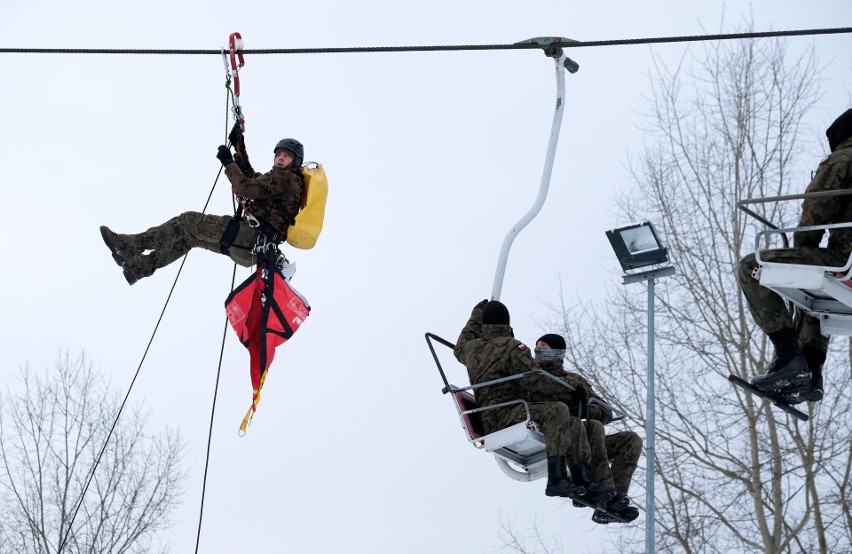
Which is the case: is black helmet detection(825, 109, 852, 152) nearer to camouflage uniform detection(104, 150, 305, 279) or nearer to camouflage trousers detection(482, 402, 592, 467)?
camouflage trousers detection(482, 402, 592, 467)

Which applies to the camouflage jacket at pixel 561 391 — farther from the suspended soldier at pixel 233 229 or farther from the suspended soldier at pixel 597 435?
the suspended soldier at pixel 233 229

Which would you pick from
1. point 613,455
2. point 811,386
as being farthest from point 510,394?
point 811,386

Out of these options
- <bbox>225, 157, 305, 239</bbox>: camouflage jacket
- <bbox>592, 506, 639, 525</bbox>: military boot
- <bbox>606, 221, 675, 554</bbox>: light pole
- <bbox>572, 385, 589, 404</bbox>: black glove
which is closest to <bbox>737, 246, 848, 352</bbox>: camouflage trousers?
<bbox>572, 385, 589, 404</bbox>: black glove

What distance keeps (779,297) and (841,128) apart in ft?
3.94

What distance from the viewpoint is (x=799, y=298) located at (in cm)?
920

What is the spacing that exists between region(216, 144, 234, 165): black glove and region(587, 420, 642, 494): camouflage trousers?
338cm

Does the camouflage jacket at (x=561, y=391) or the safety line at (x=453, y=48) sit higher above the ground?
the safety line at (x=453, y=48)

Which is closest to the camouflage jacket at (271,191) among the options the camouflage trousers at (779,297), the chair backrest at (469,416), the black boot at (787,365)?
the chair backrest at (469,416)

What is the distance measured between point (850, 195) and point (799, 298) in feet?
2.70

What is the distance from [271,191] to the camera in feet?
35.3

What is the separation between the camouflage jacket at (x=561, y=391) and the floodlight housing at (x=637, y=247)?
9.40ft

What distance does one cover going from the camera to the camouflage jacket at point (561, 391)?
32.6 feet

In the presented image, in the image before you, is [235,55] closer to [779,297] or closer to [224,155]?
[224,155]

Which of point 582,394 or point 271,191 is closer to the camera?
point 582,394
